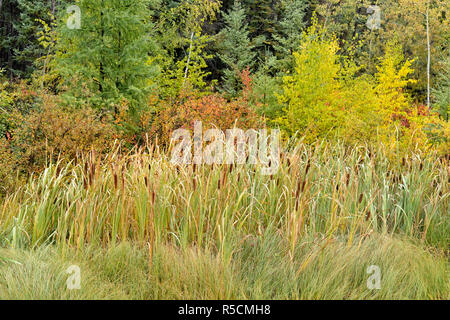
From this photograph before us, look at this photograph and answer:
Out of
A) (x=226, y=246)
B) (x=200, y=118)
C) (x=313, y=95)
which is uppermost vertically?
(x=313, y=95)

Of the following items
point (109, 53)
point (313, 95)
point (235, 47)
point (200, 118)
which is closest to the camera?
point (109, 53)

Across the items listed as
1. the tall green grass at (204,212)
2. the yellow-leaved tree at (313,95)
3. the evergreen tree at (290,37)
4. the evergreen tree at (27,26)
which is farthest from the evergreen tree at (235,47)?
the tall green grass at (204,212)

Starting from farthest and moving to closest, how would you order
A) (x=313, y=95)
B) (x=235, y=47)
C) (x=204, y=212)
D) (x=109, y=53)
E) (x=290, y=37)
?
(x=235, y=47), (x=290, y=37), (x=313, y=95), (x=109, y=53), (x=204, y=212)

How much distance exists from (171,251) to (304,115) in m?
9.62

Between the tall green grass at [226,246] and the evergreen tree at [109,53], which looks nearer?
the tall green grass at [226,246]

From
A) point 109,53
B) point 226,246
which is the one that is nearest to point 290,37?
point 109,53

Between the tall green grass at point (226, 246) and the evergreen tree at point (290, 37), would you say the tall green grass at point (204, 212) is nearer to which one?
the tall green grass at point (226, 246)

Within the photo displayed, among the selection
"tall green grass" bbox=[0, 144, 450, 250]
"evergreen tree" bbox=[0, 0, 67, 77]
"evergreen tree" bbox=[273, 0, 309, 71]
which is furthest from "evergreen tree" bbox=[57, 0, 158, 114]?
"evergreen tree" bbox=[273, 0, 309, 71]

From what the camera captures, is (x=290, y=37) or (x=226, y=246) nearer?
(x=226, y=246)

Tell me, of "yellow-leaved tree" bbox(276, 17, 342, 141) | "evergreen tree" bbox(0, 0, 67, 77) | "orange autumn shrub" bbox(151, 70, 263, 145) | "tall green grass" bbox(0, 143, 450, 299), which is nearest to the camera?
"tall green grass" bbox(0, 143, 450, 299)

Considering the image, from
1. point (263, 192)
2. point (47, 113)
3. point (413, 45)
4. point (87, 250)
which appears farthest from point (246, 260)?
point (413, 45)

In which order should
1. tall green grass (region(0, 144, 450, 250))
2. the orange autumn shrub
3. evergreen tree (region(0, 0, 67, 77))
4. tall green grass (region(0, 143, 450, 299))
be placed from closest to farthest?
1. tall green grass (region(0, 143, 450, 299))
2. tall green grass (region(0, 144, 450, 250))
3. the orange autumn shrub
4. evergreen tree (region(0, 0, 67, 77))

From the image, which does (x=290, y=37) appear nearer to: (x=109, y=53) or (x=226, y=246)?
(x=109, y=53)

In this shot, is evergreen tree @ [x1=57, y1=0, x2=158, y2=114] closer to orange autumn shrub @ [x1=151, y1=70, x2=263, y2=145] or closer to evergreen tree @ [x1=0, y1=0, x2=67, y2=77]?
orange autumn shrub @ [x1=151, y1=70, x2=263, y2=145]
